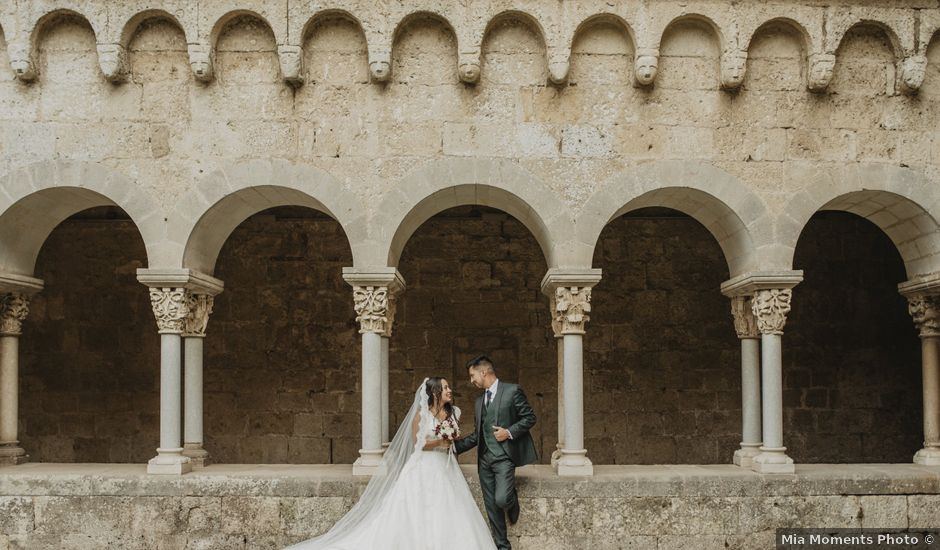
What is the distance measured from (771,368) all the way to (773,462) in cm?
84

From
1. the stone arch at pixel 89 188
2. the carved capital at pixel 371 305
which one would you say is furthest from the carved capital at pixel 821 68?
the stone arch at pixel 89 188

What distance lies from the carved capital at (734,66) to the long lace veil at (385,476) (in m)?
3.90

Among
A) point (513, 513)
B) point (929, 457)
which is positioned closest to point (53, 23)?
point (513, 513)

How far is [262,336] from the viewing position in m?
11.2

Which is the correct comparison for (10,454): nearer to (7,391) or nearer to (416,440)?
(7,391)

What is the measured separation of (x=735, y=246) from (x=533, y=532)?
10.9 ft

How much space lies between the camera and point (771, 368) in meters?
7.94

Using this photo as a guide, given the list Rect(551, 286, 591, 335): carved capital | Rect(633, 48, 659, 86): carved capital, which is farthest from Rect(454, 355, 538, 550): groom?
Rect(633, 48, 659, 86): carved capital

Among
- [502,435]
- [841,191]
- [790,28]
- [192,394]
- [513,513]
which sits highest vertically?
[790,28]

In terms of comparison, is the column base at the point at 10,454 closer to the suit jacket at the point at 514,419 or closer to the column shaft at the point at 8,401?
the column shaft at the point at 8,401

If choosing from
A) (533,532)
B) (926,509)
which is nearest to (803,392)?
(926,509)

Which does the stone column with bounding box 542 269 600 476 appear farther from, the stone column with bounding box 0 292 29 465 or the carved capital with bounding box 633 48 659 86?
the stone column with bounding box 0 292 29 465

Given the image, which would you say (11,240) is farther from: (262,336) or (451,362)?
(451,362)

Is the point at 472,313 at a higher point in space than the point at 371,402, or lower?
higher
